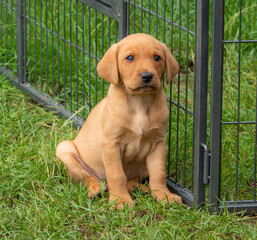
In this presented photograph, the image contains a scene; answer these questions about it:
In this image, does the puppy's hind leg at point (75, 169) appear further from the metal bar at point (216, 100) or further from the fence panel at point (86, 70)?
the metal bar at point (216, 100)

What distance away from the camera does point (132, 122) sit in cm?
435

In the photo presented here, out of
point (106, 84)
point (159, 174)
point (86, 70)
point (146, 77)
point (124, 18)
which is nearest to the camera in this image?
point (146, 77)

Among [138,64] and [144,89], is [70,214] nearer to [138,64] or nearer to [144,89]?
[144,89]

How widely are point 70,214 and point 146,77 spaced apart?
0.96 m

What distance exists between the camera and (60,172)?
4.79 meters

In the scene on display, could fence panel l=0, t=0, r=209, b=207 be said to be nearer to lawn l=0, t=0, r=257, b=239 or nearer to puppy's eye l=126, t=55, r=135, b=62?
lawn l=0, t=0, r=257, b=239

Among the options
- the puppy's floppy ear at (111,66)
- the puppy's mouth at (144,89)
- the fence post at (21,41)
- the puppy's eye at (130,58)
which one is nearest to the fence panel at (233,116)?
the puppy's mouth at (144,89)

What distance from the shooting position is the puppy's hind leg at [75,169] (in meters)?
4.64

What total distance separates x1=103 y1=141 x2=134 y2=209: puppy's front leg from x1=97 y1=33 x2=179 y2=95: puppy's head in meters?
0.40

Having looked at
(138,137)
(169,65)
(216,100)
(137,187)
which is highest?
(169,65)

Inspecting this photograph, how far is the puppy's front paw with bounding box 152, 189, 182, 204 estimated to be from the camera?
14.6ft

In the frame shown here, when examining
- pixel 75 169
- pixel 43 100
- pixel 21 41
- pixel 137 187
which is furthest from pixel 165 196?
pixel 21 41

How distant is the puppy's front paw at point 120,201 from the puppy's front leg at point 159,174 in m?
0.18

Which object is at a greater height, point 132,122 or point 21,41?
point 132,122
